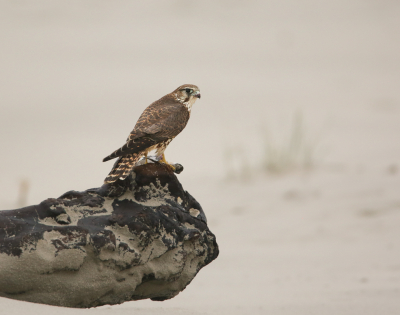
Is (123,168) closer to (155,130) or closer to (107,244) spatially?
(155,130)

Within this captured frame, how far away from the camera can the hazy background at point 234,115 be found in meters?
8.51

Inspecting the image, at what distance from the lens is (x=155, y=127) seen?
14.2 feet

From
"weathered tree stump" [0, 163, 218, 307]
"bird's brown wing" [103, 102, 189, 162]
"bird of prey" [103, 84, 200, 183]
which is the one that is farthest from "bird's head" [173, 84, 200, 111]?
"weathered tree stump" [0, 163, 218, 307]

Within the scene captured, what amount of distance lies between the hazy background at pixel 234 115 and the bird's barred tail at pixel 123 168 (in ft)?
5.89

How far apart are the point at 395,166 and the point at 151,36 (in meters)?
14.3

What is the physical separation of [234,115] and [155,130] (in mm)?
12544

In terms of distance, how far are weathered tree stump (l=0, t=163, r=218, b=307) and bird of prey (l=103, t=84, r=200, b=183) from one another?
0.10 meters

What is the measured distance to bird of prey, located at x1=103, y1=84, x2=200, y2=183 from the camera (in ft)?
13.1

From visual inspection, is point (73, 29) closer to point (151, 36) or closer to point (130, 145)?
point (151, 36)

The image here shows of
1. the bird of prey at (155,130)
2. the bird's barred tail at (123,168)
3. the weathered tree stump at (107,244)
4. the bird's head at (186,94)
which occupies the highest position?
the bird's head at (186,94)

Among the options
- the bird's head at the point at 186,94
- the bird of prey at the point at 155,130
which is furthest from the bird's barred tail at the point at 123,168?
the bird's head at the point at 186,94

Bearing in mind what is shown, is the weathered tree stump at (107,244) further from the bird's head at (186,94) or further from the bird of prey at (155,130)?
the bird's head at (186,94)

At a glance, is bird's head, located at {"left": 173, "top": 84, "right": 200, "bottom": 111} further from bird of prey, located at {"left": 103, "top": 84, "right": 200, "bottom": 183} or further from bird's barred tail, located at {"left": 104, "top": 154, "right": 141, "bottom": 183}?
bird's barred tail, located at {"left": 104, "top": 154, "right": 141, "bottom": 183}

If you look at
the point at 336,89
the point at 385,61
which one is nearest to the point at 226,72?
the point at 336,89
